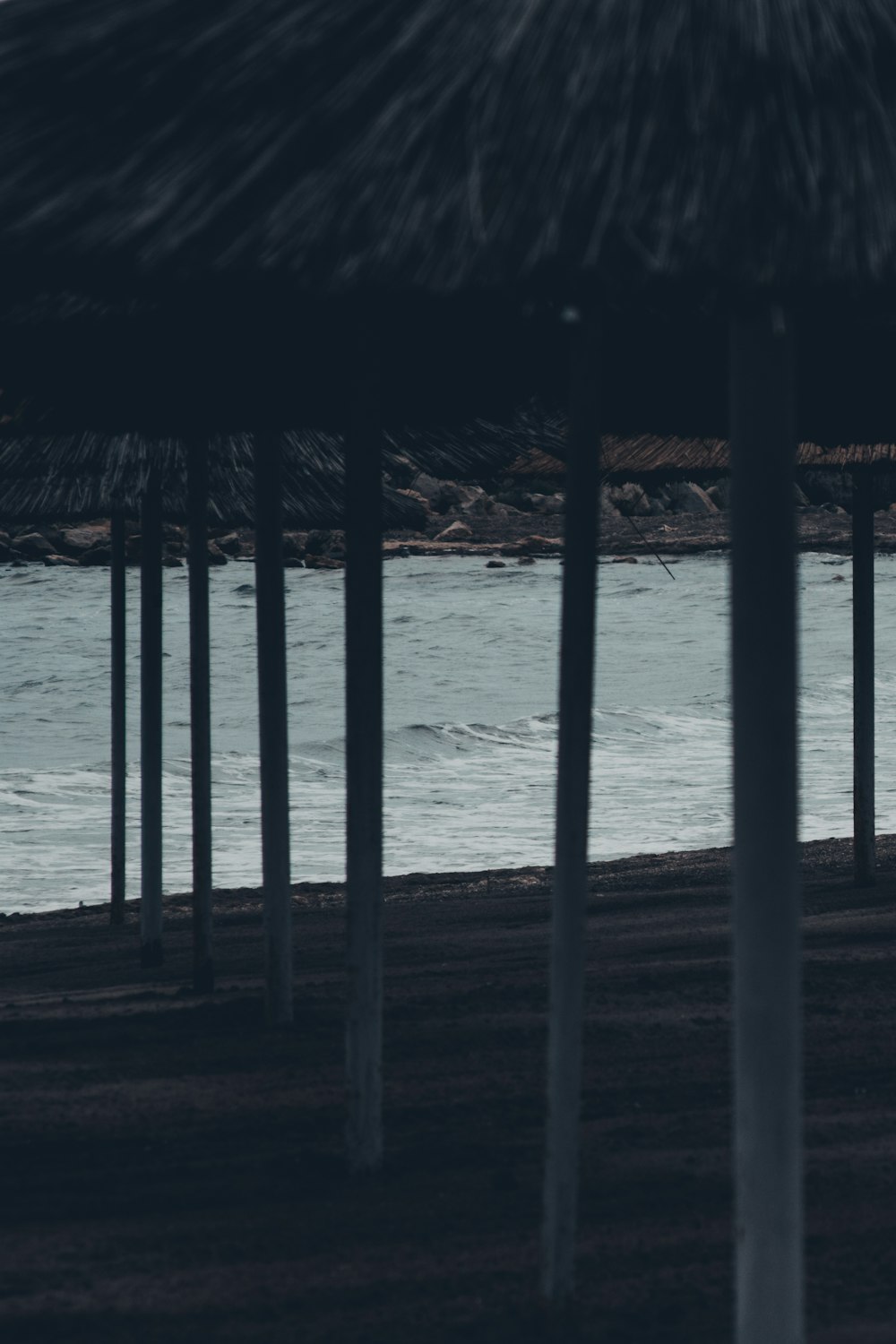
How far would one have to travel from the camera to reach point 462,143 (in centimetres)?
313

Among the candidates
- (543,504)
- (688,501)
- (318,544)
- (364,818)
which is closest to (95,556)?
(318,544)

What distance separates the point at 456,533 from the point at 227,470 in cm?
5034

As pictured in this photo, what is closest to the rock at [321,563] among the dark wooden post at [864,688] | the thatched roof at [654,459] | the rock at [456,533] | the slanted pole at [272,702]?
the rock at [456,533]

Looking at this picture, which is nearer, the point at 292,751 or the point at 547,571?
the point at 292,751

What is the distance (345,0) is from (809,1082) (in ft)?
Answer: 12.8

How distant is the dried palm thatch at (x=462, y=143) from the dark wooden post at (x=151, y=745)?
5.68m

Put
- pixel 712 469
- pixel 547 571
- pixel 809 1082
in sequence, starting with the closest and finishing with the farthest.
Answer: pixel 809 1082
pixel 712 469
pixel 547 571

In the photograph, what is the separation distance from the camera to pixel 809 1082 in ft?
18.8

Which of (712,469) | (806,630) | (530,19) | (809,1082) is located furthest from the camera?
(806,630)

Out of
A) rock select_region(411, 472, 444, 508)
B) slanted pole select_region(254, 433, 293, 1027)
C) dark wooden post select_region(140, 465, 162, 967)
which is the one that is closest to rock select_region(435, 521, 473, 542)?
rock select_region(411, 472, 444, 508)

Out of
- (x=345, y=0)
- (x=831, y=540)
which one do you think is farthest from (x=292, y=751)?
(x=831, y=540)

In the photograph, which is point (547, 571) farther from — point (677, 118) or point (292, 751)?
point (677, 118)

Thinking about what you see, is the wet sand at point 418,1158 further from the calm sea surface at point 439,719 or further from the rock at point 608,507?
the rock at point 608,507

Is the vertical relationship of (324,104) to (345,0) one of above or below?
below
